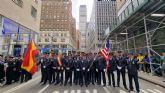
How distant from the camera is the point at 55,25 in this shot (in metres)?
85.6

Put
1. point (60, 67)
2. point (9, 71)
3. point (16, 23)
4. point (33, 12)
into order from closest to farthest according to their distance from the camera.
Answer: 1. point (60, 67)
2. point (9, 71)
3. point (16, 23)
4. point (33, 12)

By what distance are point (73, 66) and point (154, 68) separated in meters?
8.73

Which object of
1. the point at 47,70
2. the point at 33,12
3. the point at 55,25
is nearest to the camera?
the point at 47,70

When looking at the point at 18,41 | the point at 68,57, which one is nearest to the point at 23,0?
the point at 18,41

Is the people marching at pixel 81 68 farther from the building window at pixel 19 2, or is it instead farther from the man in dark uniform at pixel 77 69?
the building window at pixel 19 2

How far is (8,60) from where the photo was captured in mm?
10648

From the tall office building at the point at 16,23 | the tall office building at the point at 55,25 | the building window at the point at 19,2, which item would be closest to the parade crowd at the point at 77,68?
the tall office building at the point at 16,23

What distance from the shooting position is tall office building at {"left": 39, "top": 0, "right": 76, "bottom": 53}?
80875 millimetres

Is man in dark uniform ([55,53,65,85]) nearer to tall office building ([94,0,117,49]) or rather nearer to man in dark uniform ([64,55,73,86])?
man in dark uniform ([64,55,73,86])

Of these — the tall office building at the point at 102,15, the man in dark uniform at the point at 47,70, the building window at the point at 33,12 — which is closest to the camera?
the man in dark uniform at the point at 47,70

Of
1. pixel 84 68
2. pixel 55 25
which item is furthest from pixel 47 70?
pixel 55 25

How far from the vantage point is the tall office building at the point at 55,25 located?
80.9 metres

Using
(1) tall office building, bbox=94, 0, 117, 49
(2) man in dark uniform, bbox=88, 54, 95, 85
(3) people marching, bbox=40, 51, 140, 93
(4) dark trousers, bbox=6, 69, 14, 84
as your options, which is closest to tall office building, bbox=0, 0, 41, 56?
(4) dark trousers, bbox=6, 69, 14, 84

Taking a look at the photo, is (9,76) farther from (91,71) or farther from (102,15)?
(102,15)
